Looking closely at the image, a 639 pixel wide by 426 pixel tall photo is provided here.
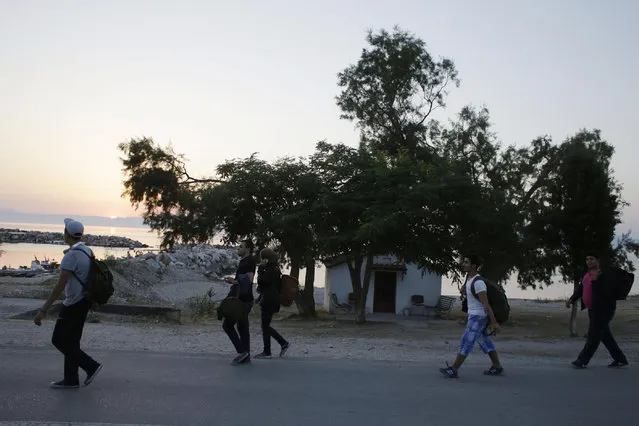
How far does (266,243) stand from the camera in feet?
82.0

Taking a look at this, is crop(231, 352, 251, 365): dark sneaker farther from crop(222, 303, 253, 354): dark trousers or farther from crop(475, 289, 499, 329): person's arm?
crop(475, 289, 499, 329): person's arm

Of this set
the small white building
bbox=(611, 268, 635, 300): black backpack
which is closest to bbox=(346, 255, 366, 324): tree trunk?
the small white building

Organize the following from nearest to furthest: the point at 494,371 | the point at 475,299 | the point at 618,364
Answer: the point at 475,299 → the point at 494,371 → the point at 618,364

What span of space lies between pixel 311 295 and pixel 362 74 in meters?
12.8

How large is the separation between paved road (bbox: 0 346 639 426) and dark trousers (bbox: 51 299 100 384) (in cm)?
27

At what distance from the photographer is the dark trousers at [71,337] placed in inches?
293

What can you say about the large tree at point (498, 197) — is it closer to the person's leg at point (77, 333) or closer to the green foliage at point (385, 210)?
the green foliage at point (385, 210)

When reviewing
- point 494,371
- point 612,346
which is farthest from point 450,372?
point 612,346

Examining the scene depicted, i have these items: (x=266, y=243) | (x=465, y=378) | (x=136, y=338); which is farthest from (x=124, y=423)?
(x=266, y=243)

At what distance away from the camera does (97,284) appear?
750cm

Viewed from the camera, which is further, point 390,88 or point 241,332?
point 390,88

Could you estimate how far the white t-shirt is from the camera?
362 inches

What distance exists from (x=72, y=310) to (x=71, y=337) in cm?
29

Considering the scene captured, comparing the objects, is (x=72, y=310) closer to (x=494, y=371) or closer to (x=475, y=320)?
(x=475, y=320)
